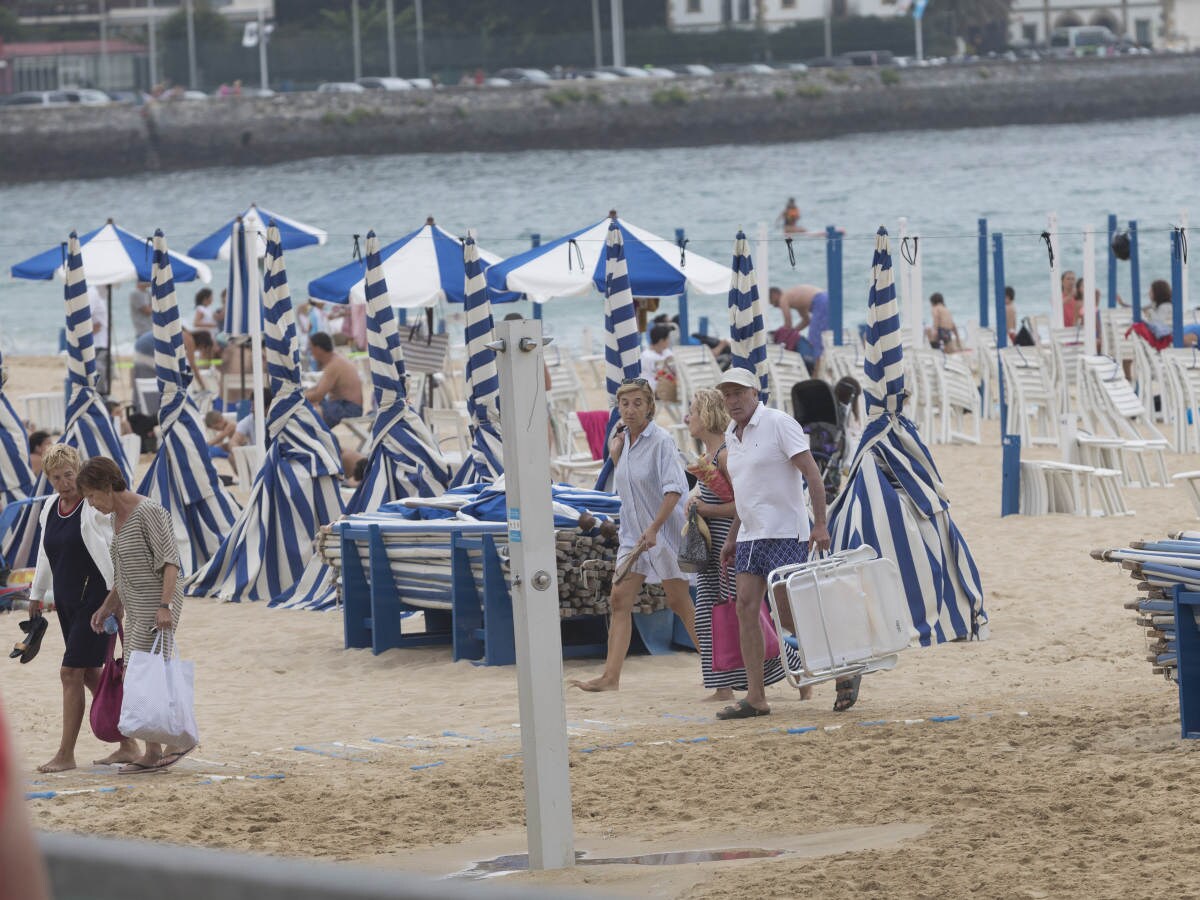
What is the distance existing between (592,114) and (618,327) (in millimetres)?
67910

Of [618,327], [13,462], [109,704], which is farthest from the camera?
[13,462]

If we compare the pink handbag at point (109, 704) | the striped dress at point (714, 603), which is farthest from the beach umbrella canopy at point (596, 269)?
the pink handbag at point (109, 704)

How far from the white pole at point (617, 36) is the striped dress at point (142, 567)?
79.5 metres

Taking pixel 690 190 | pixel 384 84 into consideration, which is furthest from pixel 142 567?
pixel 384 84

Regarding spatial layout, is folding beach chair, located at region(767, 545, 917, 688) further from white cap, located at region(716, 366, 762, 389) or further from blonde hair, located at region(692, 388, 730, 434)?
blonde hair, located at region(692, 388, 730, 434)

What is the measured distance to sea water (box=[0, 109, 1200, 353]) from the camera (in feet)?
209

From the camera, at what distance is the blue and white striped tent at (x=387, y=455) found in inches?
410

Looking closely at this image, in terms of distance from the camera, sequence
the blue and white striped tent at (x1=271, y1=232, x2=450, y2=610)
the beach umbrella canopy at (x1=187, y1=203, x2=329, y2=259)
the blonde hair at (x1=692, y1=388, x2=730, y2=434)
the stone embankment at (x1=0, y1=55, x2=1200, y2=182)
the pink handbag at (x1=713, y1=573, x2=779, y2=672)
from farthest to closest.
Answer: the stone embankment at (x1=0, y1=55, x2=1200, y2=182) < the beach umbrella canopy at (x1=187, y1=203, x2=329, y2=259) < the blue and white striped tent at (x1=271, y1=232, x2=450, y2=610) < the blonde hair at (x1=692, y1=388, x2=730, y2=434) < the pink handbag at (x1=713, y1=573, x2=779, y2=672)

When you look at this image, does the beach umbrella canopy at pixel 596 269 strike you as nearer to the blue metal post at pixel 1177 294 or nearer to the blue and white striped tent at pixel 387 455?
the blue and white striped tent at pixel 387 455

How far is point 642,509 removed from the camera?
7.36m

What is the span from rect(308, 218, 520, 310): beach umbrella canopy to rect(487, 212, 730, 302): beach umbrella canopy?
0.41 meters

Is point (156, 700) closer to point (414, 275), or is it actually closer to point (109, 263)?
point (414, 275)

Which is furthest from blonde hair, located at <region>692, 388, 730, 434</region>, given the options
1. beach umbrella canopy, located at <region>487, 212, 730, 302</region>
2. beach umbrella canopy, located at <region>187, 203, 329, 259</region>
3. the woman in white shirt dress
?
beach umbrella canopy, located at <region>187, 203, 329, 259</region>

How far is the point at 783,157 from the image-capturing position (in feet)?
252
